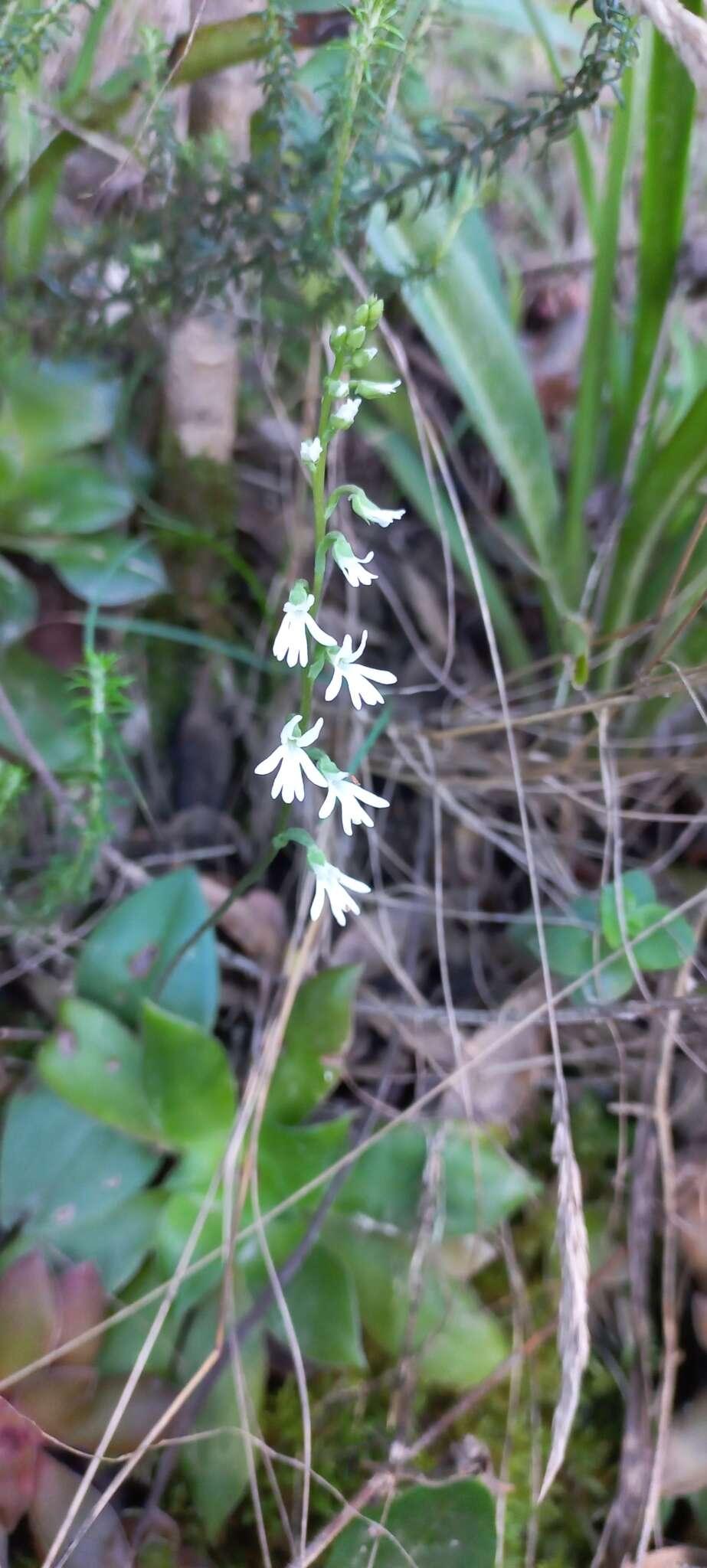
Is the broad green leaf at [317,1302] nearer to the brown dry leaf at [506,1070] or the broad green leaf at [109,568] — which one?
the brown dry leaf at [506,1070]

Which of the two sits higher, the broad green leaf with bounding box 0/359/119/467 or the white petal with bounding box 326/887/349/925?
the broad green leaf with bounding box 0/359/119/467

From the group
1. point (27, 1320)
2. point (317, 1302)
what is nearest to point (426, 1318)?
point (317, 1302)

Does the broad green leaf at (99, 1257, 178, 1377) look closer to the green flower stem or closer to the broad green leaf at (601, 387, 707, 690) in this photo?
the green flower stem

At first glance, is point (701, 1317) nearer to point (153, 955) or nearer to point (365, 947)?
point (365, 947)

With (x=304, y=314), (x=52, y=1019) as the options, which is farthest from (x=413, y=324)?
(x=52, y=1019)

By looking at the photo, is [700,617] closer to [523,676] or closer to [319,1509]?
[523,676]

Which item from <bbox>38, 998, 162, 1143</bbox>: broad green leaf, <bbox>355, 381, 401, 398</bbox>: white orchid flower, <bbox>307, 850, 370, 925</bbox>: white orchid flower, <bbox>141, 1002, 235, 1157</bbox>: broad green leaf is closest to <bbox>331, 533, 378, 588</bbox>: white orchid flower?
<bbox>355, 381, 401, 398</bbox>: white orchid flower
